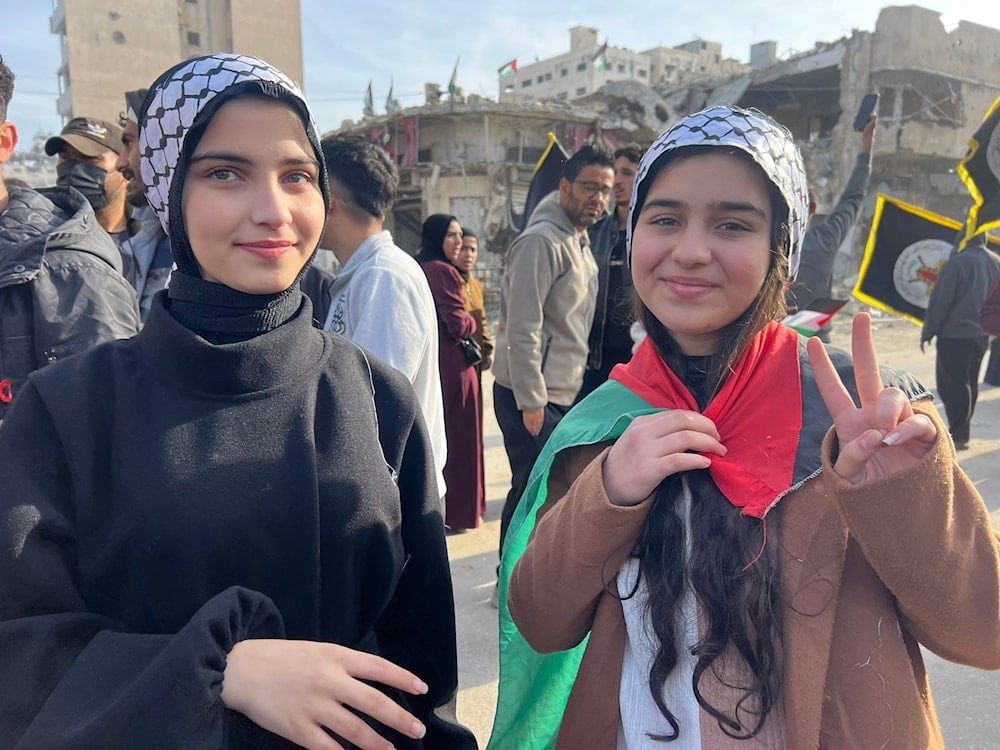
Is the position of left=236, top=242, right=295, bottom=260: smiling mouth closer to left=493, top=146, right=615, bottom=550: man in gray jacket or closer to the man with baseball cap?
left=493, top=146, right=615, bottom=550: man in gray jacket

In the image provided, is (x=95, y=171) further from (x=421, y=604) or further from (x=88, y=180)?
(x=421, y=604)

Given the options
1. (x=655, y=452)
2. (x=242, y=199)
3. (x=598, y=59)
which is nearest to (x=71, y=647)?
(x=242, y=199)

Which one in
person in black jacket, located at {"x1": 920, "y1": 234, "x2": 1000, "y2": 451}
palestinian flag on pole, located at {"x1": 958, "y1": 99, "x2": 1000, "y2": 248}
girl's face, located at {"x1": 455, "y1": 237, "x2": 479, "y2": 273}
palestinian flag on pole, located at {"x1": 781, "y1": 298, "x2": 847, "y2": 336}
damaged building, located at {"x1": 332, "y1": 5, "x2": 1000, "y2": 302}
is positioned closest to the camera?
palestinian flag on pole, located at {"x1": 781, "y1": 298, "x2": 847, "y2": 336}

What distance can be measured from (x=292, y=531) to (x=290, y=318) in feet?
1.28

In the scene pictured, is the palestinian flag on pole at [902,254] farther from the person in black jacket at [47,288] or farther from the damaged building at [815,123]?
the damaged building at [815,123]

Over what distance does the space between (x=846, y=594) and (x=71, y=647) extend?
119cm

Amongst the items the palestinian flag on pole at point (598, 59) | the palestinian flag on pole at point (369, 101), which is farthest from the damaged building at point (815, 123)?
the palestinian flag on pole at point (598, 59)

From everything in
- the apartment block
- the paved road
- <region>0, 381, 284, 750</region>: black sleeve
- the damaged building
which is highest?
the apartment block

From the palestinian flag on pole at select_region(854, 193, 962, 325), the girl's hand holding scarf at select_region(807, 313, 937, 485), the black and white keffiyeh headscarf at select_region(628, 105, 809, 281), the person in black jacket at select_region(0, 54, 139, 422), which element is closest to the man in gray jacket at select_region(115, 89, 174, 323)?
the person in black jacket at select_region(0, 54, 139, 422)

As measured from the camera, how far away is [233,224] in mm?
1114

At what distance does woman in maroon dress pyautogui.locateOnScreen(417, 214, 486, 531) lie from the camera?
167 inches

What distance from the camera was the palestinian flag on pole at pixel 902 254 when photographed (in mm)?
5445

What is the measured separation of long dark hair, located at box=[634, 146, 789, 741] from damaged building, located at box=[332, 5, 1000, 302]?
20720mm

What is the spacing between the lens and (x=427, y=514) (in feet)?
4.27
